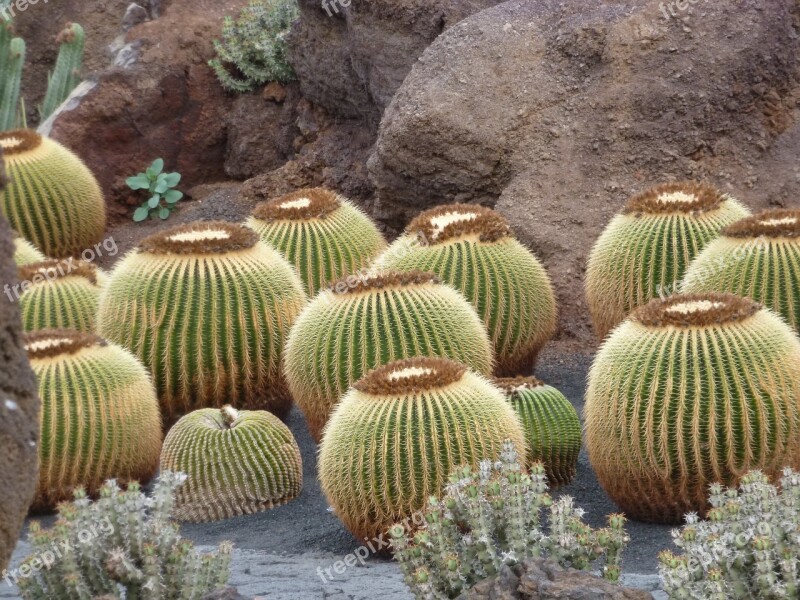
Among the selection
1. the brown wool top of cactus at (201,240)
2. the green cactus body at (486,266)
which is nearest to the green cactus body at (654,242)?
the green cactus body at (486,266)

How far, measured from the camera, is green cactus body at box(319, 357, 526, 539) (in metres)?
4.92

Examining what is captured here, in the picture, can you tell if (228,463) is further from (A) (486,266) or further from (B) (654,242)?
(B) (654,242)

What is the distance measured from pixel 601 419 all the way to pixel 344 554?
3.66ft

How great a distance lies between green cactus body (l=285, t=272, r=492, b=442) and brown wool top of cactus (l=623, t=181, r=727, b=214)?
4.31ft

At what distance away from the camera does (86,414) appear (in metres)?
5.99

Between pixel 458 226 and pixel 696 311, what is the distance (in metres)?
2.00

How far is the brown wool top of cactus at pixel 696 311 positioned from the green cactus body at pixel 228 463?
1686 mm

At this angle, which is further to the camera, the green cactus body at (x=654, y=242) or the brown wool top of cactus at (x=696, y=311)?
the green cactus body at (x=654, y=242)

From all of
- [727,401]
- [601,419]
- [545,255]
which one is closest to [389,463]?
[601,419]

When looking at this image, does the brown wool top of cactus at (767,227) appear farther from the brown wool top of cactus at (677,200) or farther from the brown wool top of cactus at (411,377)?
the brown wool top of cactus at (411,377)

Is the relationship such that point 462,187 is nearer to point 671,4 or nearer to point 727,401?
point 671,4

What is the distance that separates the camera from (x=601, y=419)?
532 cm

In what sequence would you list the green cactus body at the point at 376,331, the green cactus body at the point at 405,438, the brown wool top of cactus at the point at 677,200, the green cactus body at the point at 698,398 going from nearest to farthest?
1. the green cactus body at the point at 405,438
2. the green cactus body at the point at 698,398
3. the green cactus body at the point at 376,331
4. the brown wool top of cactus at the point at 677,200

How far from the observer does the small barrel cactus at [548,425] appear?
578cm
